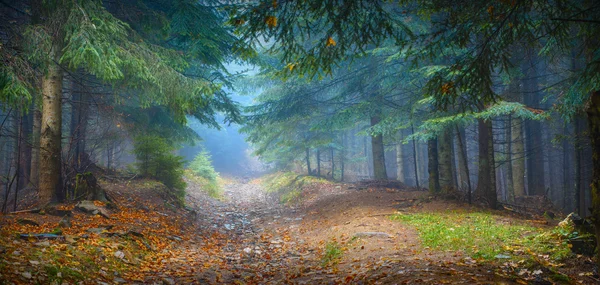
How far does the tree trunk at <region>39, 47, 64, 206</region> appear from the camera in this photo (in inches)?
329

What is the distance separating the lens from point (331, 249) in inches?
298

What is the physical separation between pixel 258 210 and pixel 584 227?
13148 mm

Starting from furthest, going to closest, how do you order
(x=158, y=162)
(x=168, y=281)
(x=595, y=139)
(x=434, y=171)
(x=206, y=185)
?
(x=206, y=185), (x=158, y=162), (x=434, y=171), (x=168, y=281), (x=595, y=139)

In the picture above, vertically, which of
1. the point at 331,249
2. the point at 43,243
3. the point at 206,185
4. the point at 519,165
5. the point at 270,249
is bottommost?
the point at 270,249

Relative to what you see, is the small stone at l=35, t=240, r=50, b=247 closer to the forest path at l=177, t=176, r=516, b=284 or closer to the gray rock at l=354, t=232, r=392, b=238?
the forest path at l=177, t=176, r=516, b=284

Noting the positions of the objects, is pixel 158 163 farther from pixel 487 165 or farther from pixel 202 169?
pixel 487 165

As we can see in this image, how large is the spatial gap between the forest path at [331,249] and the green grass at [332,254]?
29 millimetres

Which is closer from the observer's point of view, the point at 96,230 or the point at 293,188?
the point at 96,230

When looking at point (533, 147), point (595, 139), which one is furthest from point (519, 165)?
point (595, 139)

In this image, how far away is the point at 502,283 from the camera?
13.0ft

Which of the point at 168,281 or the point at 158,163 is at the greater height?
the point at 158,163

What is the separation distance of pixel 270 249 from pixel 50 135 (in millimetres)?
6643

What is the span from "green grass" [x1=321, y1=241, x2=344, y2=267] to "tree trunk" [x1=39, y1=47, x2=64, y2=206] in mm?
7399

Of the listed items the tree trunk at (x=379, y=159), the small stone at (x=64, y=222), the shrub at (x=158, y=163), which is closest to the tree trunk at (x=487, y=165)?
the tree trunk at (x=379, y=159)
